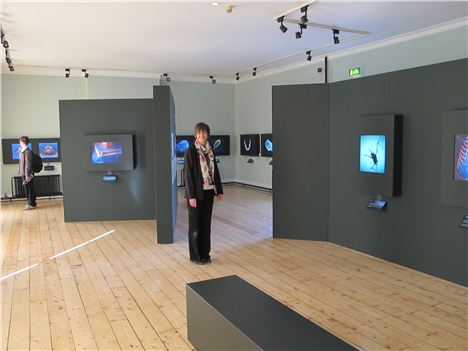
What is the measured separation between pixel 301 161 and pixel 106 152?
13.6ft

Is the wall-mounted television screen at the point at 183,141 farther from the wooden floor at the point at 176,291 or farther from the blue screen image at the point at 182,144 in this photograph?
the wooden floor at the point at 176,291

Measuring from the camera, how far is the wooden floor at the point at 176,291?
369 centimetres

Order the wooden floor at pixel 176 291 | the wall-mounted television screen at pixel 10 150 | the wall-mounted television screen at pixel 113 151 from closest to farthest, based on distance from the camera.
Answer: the wooden floor at pixel 176 291, the wall-mounted television screen at pixel 113 151, the wall-mounted television screen at pixel 10 150

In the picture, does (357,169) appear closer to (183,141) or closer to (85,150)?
(85,150)

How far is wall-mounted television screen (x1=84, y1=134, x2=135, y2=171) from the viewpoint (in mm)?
8602

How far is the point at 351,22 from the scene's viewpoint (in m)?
7.21

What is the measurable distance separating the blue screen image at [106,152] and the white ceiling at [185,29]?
203 cm

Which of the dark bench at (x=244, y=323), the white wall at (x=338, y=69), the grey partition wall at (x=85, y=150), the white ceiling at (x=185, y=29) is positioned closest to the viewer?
the dark bench at (x=244, y=323)

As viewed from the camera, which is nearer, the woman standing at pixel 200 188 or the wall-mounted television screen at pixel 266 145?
the woman standing at pixel 200 188

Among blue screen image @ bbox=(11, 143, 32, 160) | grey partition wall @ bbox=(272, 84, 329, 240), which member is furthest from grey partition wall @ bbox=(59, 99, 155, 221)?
blue screen image @ bbox=(11, 143, 32, 160)

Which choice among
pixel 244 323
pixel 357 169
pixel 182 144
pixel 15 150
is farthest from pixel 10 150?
pixel 244 323

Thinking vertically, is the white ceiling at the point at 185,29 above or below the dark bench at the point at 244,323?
above

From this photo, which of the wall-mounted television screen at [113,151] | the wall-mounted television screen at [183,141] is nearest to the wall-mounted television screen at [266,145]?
the wall-mounted television screen at [183,141]

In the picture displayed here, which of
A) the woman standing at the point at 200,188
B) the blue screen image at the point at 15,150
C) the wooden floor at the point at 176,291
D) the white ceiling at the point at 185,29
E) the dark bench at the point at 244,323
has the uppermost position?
the white ceiling at the point at 185,29
